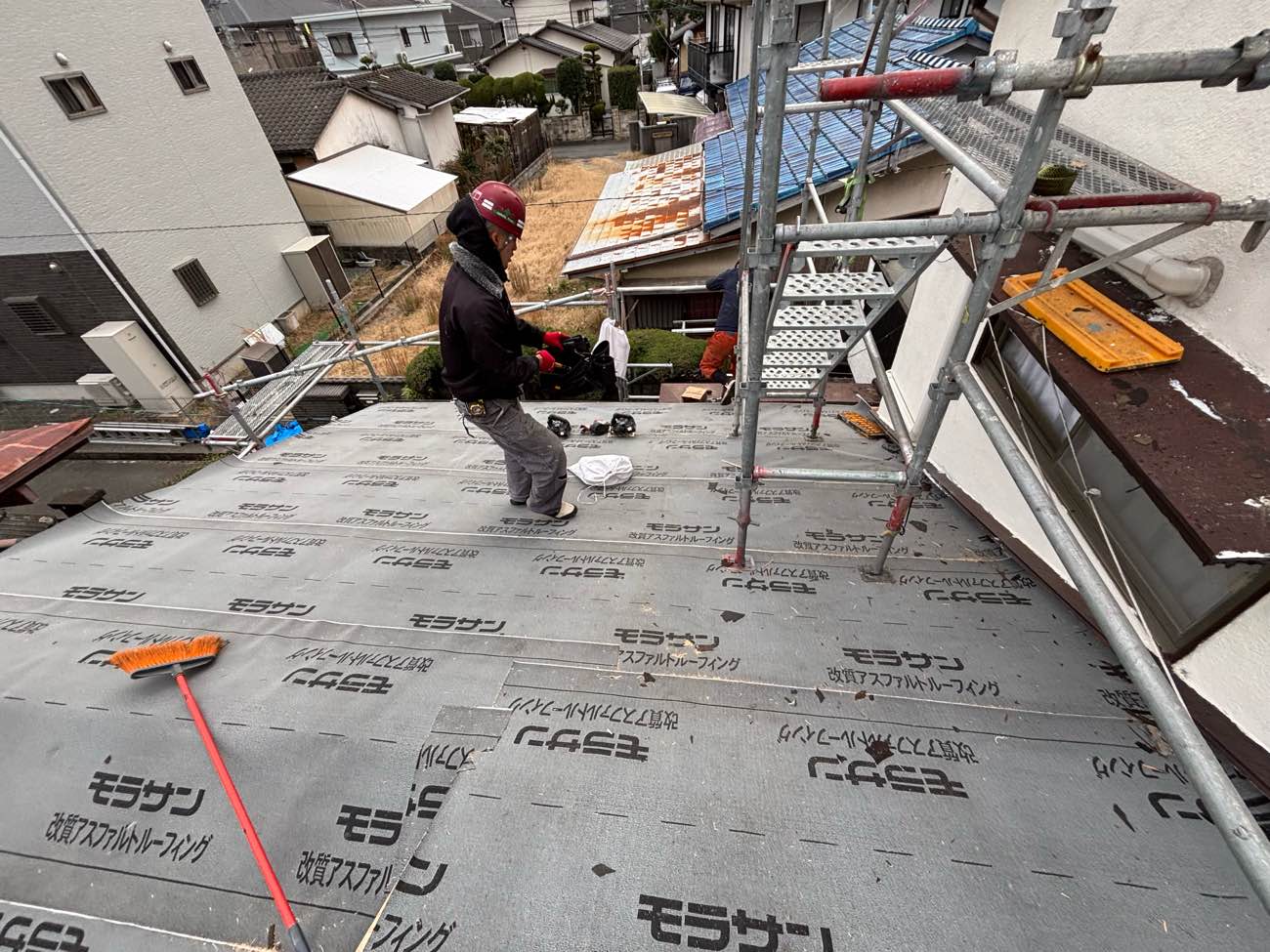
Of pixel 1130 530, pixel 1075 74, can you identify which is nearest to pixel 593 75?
pixel 1075 74

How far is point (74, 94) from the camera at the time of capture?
8.86 m

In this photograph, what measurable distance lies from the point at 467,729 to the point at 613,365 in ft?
17.7

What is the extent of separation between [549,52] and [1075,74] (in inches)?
1508

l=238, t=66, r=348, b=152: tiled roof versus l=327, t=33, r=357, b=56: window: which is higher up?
l=327, t=33, r=357, b=56: window

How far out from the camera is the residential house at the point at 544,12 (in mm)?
38688

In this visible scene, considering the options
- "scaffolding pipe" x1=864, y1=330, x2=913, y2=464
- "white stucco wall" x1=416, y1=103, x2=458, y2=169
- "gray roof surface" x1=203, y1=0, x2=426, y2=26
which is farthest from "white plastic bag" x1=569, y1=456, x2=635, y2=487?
"gray roof surface" x1=203, y1=0, x2=426, y2=26

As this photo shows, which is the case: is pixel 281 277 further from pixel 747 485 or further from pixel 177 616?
pixel 747 485

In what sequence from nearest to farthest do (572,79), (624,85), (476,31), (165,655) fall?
(165,655) → (572,79) → (624,85) → (476,31)

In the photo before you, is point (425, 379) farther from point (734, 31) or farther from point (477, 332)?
point (734, 31)

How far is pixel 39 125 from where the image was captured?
830cm

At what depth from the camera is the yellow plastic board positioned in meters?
2.05

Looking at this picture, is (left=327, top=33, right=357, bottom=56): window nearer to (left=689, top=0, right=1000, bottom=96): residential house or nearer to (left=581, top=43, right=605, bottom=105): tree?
(left=581, top=43, right=605, bottom=105): tree

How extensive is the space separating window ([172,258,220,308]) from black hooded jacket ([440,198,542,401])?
1186 centimetres

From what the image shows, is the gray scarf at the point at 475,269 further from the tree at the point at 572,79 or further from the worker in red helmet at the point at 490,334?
the tree at the point at 572,79
